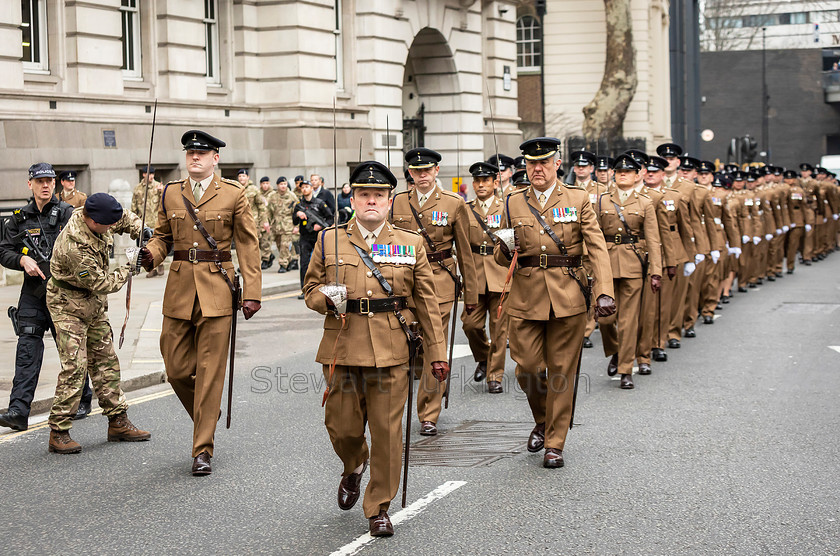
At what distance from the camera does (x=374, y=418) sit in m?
6.61

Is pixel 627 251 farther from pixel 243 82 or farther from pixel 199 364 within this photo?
pixel 243 82

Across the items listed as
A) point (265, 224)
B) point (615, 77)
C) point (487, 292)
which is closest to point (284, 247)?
point (265, 224)

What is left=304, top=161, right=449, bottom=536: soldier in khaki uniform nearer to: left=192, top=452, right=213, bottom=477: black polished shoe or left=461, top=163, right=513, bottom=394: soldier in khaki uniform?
left=192, top=452, right=213, bottom=477: black polished shoe

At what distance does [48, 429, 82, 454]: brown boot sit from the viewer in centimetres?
848

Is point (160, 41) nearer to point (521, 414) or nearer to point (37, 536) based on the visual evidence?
point (521, 414)

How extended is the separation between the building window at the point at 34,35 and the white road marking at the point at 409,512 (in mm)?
16548

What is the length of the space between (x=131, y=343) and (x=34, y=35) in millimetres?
10631

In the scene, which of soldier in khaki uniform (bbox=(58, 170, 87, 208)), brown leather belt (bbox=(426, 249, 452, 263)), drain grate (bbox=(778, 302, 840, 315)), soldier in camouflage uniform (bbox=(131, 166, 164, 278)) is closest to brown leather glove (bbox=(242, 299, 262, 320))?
brown leather belt (bbox=(426, 249, 452, 263))

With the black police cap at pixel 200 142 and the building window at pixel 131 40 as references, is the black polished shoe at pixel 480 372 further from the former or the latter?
the building window at pixel 131 40

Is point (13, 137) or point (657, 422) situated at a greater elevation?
point (13, 137)

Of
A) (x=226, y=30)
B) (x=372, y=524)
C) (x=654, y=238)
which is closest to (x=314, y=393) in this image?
(x=654, y=238)

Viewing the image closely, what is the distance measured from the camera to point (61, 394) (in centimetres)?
856

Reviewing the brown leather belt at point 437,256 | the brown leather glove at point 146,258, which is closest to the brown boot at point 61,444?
the brown leather glove at point 146,258

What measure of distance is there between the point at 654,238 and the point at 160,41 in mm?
15444
